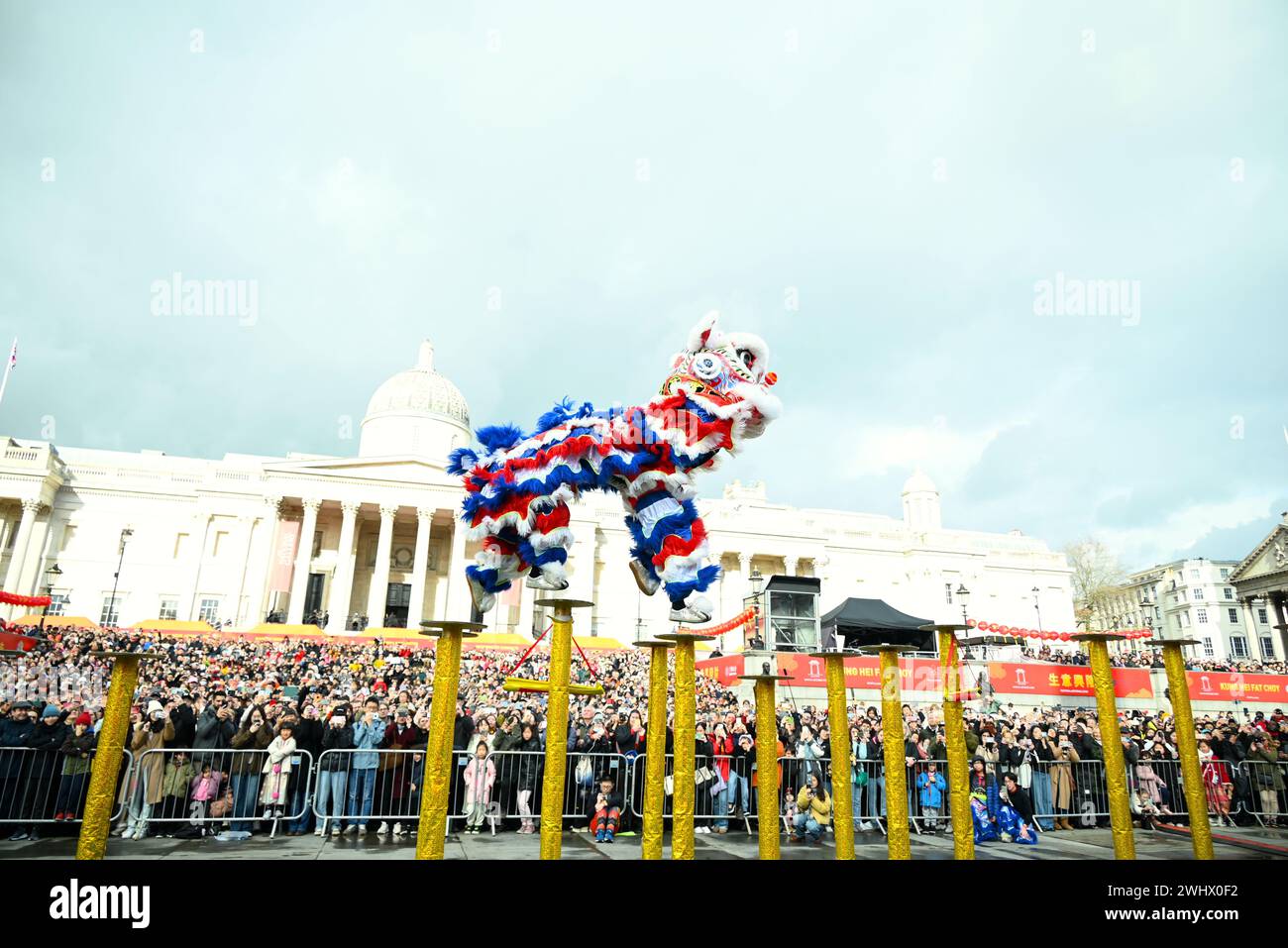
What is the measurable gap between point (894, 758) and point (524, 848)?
3.67 meters

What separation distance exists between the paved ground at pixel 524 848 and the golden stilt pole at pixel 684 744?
185 cm

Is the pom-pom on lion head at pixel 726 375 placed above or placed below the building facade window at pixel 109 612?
below

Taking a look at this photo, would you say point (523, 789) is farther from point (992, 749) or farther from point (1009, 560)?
point (1009, 560)

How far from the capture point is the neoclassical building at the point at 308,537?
40.4 m

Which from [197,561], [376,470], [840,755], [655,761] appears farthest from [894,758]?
[197,561]

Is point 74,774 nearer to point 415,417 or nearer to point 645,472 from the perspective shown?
point 645,472

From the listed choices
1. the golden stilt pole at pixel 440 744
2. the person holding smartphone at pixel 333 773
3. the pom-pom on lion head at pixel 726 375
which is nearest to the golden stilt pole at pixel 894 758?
the pom-pom on lion head at pixel 726 375

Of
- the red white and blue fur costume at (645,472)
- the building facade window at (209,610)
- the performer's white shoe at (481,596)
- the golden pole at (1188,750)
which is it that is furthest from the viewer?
the building facade window at (209,610)

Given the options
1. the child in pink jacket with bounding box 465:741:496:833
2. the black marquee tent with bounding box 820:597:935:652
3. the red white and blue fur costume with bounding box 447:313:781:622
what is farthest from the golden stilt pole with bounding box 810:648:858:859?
the black marquee tent with bounding box 820:597:935:652

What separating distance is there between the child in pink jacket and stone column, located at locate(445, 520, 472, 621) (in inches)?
1382

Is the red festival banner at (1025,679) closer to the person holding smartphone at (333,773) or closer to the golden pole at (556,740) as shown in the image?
the person holding smartphone at (333,773)

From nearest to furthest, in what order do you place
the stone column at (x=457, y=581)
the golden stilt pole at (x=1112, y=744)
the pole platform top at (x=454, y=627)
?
the pole platform top at (x=454, y=627)
the golden stilt pole at (x=1112, y=744)
the stone column at (x=457, y=581)

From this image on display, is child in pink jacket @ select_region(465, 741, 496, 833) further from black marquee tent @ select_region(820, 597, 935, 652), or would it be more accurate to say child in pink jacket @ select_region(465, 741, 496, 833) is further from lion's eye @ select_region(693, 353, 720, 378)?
black marquee tent @ select_region(820, 597, 935, 652)

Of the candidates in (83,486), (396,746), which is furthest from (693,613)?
(83,486)
